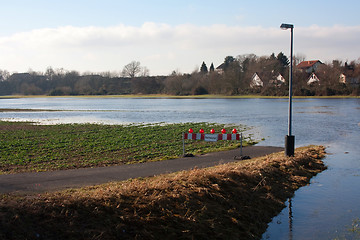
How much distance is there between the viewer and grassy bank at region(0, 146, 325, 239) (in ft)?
21.7

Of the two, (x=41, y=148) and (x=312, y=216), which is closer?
(x=312, y=216)

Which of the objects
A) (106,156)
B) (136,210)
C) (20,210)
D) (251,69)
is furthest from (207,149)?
(251,69)

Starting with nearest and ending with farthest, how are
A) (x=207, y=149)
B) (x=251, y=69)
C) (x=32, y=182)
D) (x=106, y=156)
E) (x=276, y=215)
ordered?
(x=276, y=215)
(x=32, y=182)
(x=106, y=156)
(x=207, y=149)
(x=251, y=69)

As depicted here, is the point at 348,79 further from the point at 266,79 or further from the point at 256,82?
the point at 256,82

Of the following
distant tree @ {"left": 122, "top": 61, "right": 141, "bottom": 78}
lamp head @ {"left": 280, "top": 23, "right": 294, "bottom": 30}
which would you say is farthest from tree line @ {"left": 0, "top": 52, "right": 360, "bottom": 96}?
lamp head @ {"left": 280, "top": 23, "right": 294, "bottom": 30}

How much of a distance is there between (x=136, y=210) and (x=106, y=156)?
34.8ft

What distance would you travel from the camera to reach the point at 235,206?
934 cm

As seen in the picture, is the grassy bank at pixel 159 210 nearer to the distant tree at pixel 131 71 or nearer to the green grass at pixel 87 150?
the green grass at pixel 87 150

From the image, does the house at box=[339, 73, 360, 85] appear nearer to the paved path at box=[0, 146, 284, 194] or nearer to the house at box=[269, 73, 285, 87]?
the house at box=[269, 73, 285, 87]

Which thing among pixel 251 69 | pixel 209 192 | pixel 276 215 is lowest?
pixel 276 215

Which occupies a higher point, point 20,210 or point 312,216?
point 20,210

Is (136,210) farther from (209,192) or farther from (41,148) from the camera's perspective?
(41,148)

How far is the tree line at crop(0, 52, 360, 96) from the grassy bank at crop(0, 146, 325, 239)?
329ft

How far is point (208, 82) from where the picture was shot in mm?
138500
